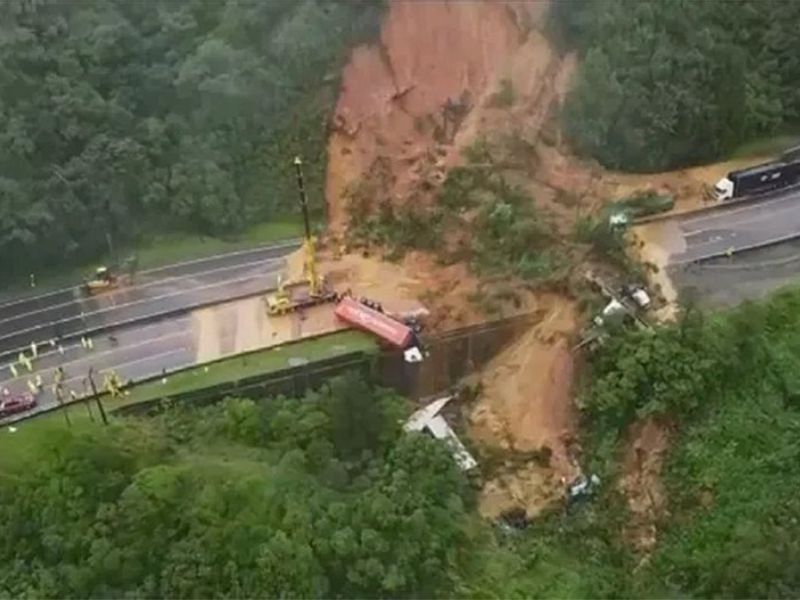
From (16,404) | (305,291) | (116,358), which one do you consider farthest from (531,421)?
(16,404)

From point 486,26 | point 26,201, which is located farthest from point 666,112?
point 26,201

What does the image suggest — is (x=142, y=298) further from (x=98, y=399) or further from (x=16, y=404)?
(x=16, y=404)

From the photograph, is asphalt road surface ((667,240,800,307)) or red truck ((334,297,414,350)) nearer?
red truck ((334,297,414,350))

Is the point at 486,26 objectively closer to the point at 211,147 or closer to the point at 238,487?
the point at 211,147

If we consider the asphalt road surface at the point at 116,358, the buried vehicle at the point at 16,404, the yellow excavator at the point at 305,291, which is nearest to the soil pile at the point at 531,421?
the yellow excavator at the point at 305,291

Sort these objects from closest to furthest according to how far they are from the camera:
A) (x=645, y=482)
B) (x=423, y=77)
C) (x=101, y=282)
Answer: (x=645, y=482) → (x=101, y=282) → (x=423, y=77)

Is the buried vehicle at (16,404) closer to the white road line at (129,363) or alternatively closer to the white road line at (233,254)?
the white road line at (129,363)

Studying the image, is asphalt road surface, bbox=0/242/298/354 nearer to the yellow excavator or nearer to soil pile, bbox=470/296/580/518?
the yellow excavator

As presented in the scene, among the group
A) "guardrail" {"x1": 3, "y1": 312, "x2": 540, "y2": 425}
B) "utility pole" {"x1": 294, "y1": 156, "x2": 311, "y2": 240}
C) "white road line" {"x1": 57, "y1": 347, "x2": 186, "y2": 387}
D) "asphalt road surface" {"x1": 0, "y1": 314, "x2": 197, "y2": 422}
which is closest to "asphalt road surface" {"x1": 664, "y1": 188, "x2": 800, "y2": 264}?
"guardrail" {"x1": 3, "y1": 312, "x2": 540, "y2": 425}
